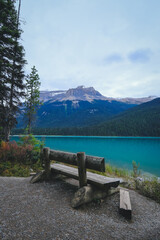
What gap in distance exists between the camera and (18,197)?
3.96 meters

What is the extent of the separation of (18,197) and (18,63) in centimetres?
1201

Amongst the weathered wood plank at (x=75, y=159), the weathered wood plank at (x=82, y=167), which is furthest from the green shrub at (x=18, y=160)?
the weathered wood plank at (x=82, y=167)

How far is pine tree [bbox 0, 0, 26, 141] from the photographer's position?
985 cm

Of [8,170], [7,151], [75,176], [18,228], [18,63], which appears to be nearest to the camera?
[18,228]

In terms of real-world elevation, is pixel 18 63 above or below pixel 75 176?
above

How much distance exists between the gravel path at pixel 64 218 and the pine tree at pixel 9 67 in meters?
7.71

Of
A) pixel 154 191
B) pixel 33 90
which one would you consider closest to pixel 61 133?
pixel 33 90

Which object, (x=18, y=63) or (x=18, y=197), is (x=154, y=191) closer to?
(x=18, y=197)

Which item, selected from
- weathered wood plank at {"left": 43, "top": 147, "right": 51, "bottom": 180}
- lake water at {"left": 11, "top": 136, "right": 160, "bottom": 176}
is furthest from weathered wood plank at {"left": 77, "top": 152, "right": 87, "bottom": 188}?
lake water at {"left": 11, "top": 136, "right": 160, "bottom": 176}

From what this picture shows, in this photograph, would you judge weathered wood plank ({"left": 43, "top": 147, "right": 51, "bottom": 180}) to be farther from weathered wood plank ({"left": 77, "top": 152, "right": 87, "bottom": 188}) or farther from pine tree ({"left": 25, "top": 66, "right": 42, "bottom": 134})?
pine tree ({"left": 25, "top": 66, "right": 42, "bottom": 134})

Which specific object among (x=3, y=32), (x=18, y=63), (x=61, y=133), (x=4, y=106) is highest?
(x=3, y=32)

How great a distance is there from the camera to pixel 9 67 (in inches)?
429

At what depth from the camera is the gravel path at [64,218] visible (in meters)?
2.59

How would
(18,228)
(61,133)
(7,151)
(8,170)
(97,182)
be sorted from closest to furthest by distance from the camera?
(18,228)
(97,182)
(8,170)
(7,151)
(61,133)
